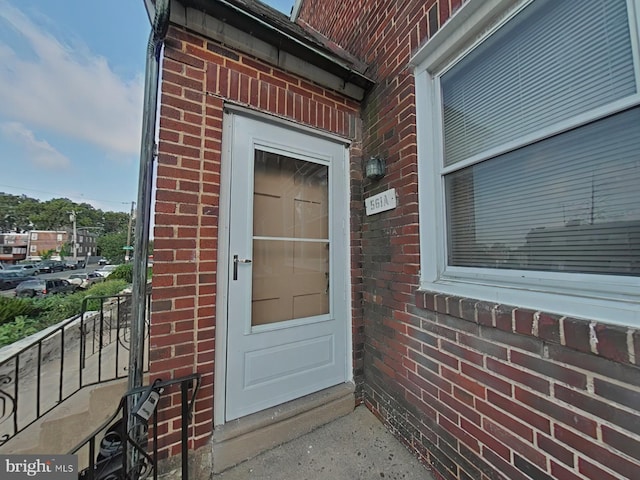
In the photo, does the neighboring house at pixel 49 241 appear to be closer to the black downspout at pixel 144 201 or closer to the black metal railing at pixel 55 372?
the black metal railing at pixel 55 372

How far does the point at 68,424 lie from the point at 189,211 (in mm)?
2367

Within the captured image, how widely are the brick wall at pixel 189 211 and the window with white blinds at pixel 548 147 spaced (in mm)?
1470

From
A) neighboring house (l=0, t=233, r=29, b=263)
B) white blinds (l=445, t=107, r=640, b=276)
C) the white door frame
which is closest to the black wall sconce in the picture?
white blinds (l=445, t=107, r=640, b=276)

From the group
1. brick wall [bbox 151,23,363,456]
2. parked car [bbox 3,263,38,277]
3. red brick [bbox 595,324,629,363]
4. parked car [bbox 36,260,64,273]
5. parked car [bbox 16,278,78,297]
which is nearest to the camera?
red brick [bbox 595,324,629,363]

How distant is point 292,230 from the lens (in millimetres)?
2064

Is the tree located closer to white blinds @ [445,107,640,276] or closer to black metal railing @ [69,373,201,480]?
black metal railing @ [69,373,201,480]

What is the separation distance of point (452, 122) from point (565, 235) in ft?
3.02

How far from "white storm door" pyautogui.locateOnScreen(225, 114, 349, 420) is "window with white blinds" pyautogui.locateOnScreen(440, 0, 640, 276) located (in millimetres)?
936

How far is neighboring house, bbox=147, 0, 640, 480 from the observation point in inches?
38.9

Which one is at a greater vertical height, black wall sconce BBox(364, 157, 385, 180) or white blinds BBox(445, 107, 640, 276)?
black wall sconce BBox(364, 157, 385, 180)

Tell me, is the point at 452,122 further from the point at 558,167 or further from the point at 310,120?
the point at 310,120

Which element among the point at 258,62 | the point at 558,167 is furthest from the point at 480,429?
the point at 258,62

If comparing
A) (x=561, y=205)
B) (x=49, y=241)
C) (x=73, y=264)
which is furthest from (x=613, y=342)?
(x=49, y=241)

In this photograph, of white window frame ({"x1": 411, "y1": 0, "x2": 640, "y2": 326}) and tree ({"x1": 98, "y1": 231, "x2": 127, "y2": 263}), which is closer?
white window frame ({"x1": 411, "y1": 0, "x2": 640, "y2": 326})
